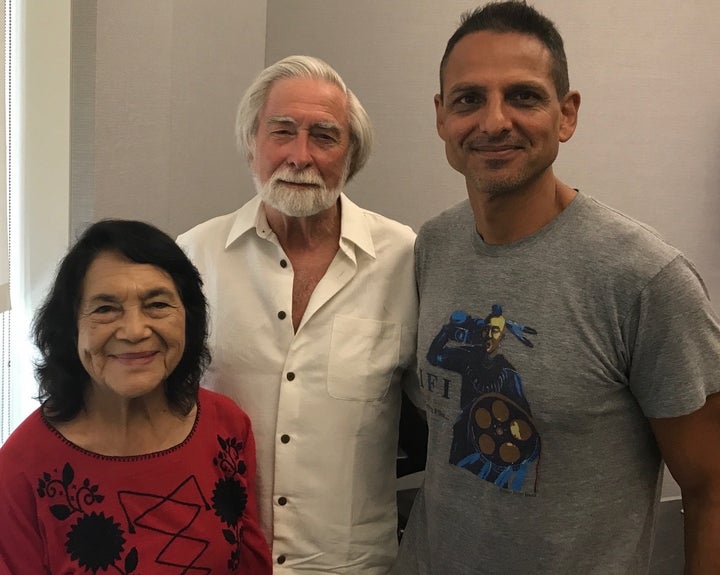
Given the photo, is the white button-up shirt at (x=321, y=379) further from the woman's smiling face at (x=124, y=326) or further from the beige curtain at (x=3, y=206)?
the beige curtain at (x=3, y=206)

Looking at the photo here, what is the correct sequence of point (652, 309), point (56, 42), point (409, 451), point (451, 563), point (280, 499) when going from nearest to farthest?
point (652, 309)
point (451, 563)
point (280, 499)
point (56, 42)
point (409, 451)

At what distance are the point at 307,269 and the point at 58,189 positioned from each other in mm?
696

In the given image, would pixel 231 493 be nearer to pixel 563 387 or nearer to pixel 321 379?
pixel 321 379

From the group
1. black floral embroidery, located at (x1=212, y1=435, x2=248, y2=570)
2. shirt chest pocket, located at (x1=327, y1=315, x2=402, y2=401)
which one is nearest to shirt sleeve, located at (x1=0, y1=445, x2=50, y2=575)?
black floral embroidery, located at (x1=212, y1=435, x2=248, y2=570)

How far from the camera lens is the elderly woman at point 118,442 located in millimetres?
1192

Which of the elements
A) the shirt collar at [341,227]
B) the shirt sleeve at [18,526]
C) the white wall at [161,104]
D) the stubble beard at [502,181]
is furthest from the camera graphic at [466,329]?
the white wall at [161,104]

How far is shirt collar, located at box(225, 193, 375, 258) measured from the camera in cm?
159

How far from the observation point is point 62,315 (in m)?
1.28

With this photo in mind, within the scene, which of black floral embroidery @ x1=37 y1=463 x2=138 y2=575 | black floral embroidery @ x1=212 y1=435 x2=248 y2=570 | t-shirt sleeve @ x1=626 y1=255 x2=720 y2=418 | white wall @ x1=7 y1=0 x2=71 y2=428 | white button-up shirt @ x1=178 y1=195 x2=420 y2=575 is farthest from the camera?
white wall @ x1=7 y1=0 x2=71 y2=428

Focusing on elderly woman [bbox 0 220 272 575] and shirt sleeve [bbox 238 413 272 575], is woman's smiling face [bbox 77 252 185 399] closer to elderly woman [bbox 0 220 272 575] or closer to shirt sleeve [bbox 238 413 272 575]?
elderly woman [bbox 0 220 272 575]

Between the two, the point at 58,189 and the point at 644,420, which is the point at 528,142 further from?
the point at 58,189

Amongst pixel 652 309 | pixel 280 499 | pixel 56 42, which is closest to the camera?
pixel 652 309

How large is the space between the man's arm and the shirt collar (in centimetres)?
72

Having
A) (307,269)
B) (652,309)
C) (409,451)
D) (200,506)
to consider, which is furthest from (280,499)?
(652,309)
